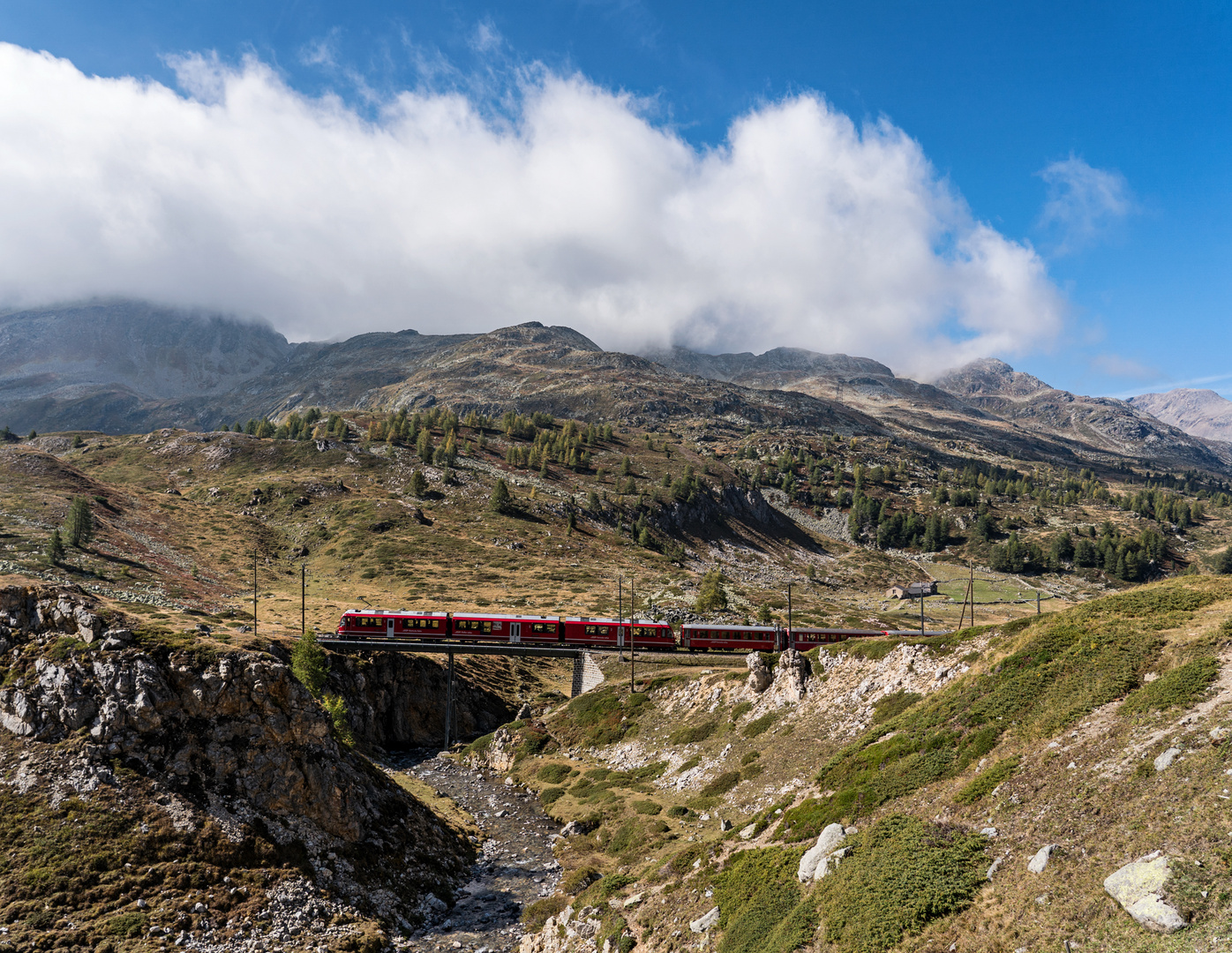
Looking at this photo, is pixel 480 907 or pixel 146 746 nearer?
pixel 146 746

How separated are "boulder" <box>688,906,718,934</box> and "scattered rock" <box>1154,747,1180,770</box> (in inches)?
671

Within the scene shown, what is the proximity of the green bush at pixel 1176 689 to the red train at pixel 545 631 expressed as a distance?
51969 millimetres

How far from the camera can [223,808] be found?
105ft

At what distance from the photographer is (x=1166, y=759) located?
19250 millimetres

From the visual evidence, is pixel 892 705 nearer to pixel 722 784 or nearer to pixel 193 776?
pixel 722 784

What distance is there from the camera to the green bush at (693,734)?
53906mm

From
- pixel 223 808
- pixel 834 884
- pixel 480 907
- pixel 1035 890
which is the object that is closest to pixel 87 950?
pixel 223 808

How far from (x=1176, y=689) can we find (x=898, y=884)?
12948 mm

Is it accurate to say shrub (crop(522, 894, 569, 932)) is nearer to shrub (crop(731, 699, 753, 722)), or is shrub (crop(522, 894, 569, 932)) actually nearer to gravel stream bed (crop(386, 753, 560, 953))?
gravel stream bed (crop(386, 753, 560, 953))

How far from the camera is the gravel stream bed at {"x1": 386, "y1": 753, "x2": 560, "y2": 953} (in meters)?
33.6

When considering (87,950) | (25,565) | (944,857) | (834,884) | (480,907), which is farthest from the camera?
(25,565)

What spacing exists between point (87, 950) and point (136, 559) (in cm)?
10503

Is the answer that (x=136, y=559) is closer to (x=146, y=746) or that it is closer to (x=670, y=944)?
(x=146, y=746)

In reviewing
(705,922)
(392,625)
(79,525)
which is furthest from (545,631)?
(79,525)
